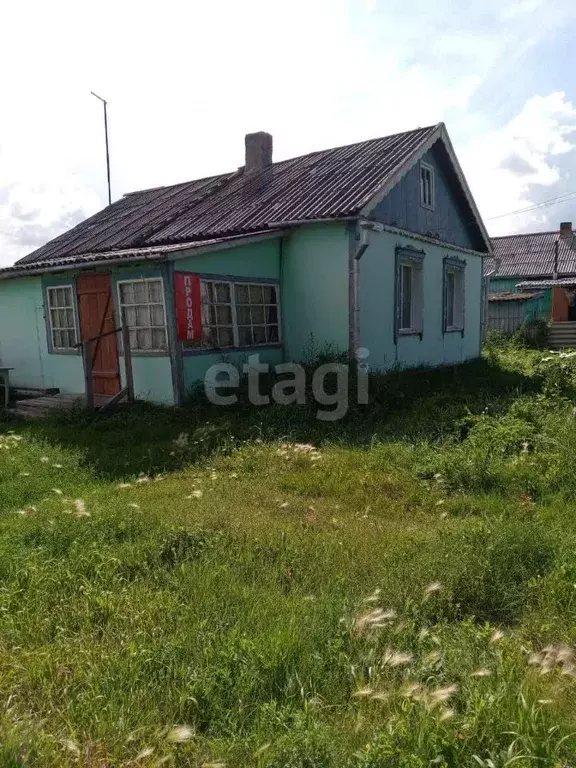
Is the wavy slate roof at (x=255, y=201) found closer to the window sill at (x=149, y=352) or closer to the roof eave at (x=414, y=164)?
the roof eave at (x=414, y=164)

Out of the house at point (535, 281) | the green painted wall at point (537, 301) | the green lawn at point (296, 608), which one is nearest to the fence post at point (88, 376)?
the green lawn at point (296, 608)

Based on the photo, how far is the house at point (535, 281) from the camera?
2255 centimetres

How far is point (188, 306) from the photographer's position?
9078 millimetres

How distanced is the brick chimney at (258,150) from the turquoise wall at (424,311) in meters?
5.07

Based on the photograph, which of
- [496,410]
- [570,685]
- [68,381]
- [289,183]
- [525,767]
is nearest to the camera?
[525,767]

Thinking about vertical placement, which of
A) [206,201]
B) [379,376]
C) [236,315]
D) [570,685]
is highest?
[206,201]

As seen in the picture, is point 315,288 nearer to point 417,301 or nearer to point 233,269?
point 233,269

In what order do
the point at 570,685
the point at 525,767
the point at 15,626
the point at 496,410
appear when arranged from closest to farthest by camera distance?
the point at 525,767, the point at 570,685, the point at 15,626, the point at 496,410

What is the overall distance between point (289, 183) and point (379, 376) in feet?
17.0

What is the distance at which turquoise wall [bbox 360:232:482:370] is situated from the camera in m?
10.9

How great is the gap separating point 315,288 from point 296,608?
8299mm

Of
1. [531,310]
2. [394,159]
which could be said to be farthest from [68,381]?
[531,310]

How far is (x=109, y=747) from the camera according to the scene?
2.23 metres

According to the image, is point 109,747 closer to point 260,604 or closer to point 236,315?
point 260,604
